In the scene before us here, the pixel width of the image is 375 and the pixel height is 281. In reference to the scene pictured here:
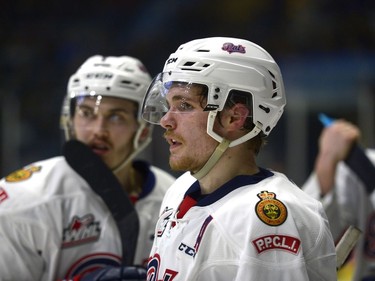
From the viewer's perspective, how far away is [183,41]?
6070mm

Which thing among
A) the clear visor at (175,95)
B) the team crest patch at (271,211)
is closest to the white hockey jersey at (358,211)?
the clear visor at (175,95)

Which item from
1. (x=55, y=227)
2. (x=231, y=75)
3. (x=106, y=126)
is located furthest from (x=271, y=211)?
(x=106, y=126)

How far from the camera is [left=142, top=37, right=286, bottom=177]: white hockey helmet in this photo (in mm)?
2062

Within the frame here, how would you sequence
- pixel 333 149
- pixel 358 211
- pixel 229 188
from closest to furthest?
1. pixel 229 188
2. pixel 333 149
3. pixel 358 211

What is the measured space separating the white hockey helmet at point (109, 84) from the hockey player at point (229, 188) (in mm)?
712

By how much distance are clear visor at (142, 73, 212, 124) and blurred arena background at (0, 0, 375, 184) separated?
2.75 meters

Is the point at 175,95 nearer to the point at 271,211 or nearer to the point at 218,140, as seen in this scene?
the point at 218,140

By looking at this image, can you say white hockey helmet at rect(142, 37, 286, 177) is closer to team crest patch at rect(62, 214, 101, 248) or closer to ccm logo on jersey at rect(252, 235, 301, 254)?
ccm logo on jersey at rect(252, 235, 301, 254)

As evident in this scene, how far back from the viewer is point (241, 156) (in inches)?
83.4

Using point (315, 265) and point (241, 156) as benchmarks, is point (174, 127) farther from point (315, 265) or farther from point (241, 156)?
point (315, 265)

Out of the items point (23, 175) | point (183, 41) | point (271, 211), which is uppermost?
point (271, 211)

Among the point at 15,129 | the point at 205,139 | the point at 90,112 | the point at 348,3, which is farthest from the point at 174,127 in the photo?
the point at 348,3

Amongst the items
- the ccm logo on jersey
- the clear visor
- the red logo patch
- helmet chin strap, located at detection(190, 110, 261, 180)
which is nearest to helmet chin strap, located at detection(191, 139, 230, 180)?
helmet chin strap, located at detection(190, 110, 261, 180)

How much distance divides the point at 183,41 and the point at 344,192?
2561mm
